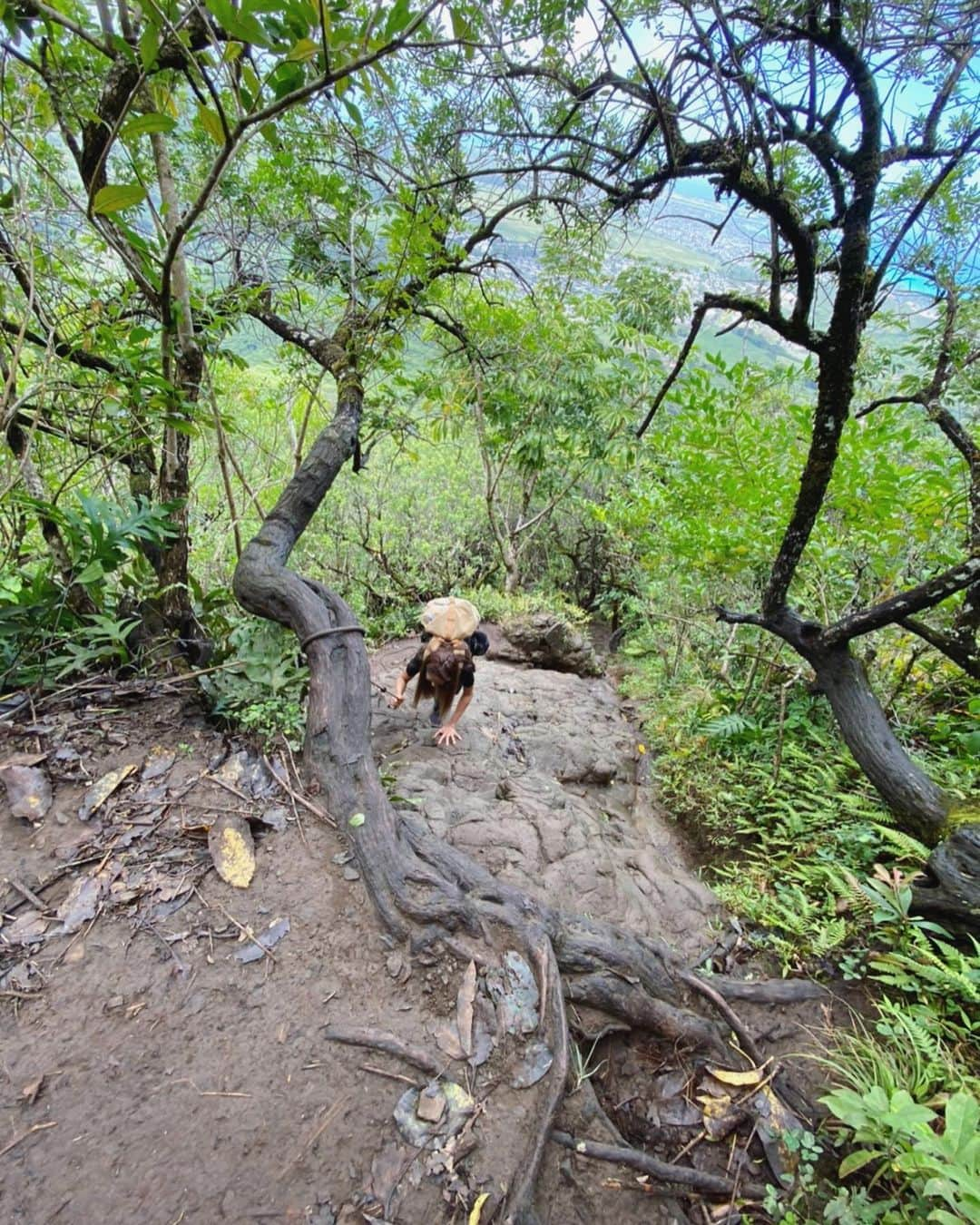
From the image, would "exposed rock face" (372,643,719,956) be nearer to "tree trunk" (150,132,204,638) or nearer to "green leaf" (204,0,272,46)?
"tree trunk" (150,132,204,638)

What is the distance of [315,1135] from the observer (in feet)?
5.19

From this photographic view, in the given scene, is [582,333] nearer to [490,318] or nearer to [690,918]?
[490,318]

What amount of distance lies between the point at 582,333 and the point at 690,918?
783cm

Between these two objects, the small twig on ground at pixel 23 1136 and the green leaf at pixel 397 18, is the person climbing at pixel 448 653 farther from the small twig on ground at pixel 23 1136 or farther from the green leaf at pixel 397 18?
the green leaf at pixel 397 18

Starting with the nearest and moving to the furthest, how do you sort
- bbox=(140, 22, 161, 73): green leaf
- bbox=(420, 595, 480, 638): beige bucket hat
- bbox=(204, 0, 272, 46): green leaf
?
bbox=(204, 0, 272, 46): green leaf → bbox=(140, 22, 161, 73): green leaf → bbox=(420, 595, 480, 638): beige bucket hat

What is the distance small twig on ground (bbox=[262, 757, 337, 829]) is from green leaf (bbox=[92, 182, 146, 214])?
2.42 m

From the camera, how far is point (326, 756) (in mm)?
2713

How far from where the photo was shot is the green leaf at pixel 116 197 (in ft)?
5.71

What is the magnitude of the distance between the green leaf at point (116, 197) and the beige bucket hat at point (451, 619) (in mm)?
2822

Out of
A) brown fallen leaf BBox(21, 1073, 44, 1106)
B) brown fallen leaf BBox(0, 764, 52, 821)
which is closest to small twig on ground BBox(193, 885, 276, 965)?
brown fallen leaf BBox(21, 1073, 44, 1106)

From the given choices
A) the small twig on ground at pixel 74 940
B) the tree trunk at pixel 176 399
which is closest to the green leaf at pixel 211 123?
the tree trunk at pixel 176 399

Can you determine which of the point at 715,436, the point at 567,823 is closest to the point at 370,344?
the point at 715,436

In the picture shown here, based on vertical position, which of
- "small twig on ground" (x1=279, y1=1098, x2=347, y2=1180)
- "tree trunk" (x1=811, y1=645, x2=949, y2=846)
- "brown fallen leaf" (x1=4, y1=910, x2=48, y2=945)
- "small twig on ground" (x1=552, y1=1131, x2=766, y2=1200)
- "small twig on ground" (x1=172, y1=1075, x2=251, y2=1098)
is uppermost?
"tree trunk" (x1=811, y1=645, x2=949, y2=846)

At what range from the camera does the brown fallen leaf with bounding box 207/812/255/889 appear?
2287mm
